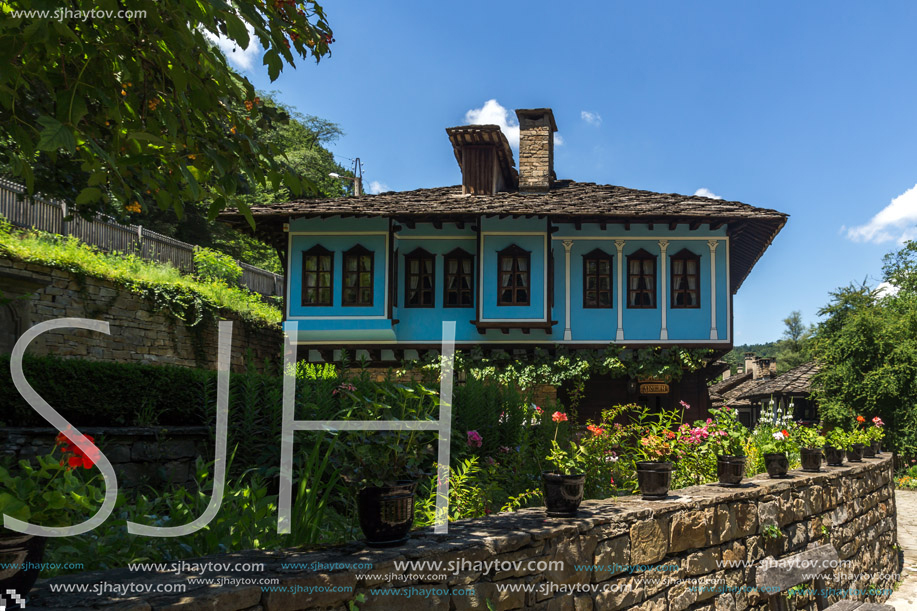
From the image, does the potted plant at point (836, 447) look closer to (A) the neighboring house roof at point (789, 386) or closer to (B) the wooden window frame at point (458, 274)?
(B) the wooden window frame at point (458, 274)

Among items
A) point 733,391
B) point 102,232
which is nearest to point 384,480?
point 102,232

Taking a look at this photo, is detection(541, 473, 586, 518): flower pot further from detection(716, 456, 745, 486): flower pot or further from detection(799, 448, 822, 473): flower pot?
detection(799, 448, 822, 473): flower pot

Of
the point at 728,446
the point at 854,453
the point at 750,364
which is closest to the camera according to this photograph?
the point at 728,446

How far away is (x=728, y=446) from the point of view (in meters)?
5.77

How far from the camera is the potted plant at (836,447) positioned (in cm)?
719

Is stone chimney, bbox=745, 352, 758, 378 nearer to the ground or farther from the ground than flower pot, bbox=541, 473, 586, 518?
farther from the ground

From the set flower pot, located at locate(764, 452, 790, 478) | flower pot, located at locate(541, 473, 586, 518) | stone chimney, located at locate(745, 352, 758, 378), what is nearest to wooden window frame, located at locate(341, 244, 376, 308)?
flower pot, located at locate(764, 452, 790, 478)

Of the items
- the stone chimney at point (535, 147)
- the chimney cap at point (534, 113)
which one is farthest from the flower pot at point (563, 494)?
the chimney cap at point (534, 113)

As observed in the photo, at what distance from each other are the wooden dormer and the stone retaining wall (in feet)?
35.1

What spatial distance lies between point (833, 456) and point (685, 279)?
25.4 ft

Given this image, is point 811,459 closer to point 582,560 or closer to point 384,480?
point 582,560

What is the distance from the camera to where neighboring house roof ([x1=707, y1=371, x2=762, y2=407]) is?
30.6 m

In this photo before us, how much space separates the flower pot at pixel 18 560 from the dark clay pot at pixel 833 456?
747 centimetres

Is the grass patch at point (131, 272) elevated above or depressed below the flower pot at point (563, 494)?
above
